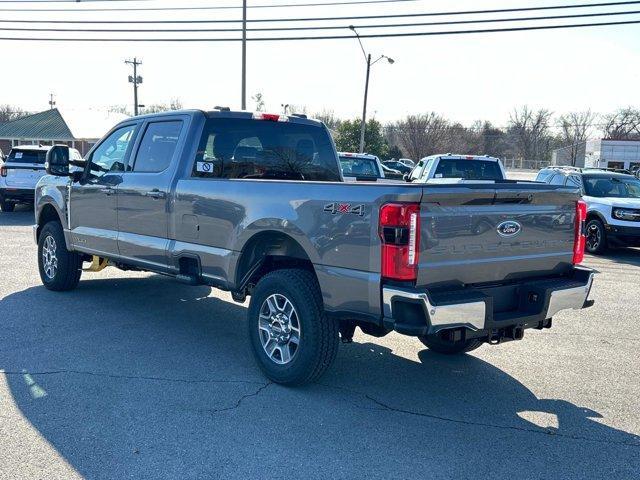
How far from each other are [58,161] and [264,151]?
266cm

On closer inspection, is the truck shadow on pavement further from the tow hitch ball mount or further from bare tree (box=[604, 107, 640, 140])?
bare tree (box=[604, 107, 640, 140])

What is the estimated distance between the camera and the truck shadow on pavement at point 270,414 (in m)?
3.89

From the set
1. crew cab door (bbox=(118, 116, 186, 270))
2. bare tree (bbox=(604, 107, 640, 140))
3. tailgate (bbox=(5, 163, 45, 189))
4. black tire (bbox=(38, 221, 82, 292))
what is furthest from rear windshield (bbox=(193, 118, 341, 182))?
bare tree (bbox=(604, 107, 640, 140))

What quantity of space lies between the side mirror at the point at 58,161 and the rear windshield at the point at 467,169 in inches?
298

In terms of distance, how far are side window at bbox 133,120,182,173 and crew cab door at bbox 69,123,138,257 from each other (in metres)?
0.28

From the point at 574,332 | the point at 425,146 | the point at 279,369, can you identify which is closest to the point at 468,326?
the point at 279,369

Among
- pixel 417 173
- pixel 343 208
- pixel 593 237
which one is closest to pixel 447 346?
pixel 343 208

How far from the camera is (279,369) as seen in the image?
16.8ft

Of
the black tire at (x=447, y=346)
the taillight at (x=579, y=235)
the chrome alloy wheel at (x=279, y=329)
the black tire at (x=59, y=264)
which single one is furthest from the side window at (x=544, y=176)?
the chrome alloy wheel at (x=279, y=329)

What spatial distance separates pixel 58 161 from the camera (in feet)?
24.7

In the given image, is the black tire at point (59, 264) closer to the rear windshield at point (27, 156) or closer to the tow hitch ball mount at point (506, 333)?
the tow hitch ball mount at point (506, 333)

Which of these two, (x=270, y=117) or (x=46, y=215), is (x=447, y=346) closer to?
(x=270, y=117)

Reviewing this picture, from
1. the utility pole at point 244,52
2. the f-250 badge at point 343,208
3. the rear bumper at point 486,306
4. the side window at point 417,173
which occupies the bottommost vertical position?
the rear bumper at point 486,306

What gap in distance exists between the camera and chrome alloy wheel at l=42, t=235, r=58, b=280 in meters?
8.30
